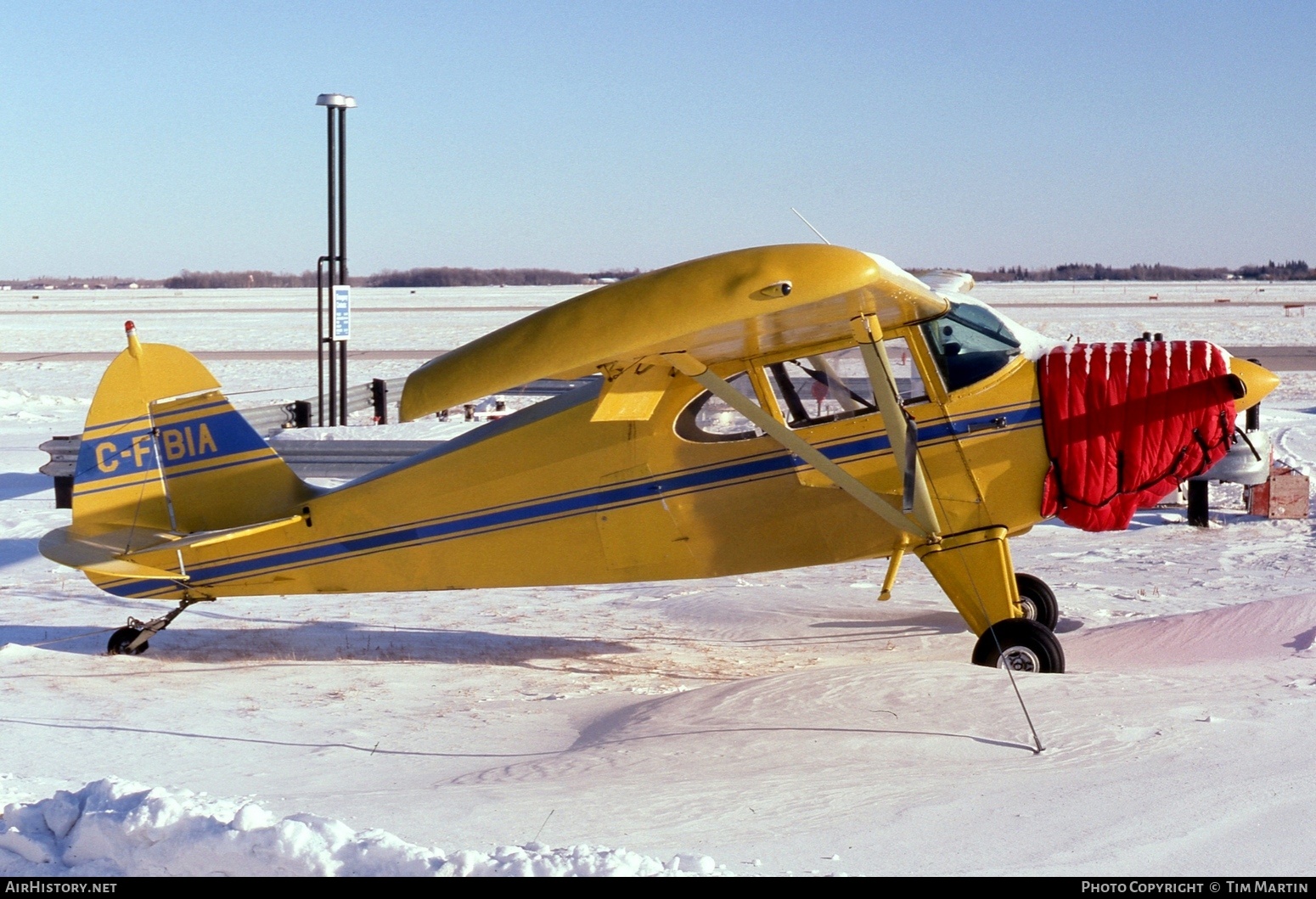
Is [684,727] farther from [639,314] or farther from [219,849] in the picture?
[219,849]

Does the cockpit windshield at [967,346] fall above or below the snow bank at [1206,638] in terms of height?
above

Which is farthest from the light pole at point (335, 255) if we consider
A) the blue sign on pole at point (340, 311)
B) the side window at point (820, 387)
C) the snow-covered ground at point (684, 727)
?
the side window at point (820, 387)

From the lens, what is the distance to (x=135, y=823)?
400 centimetres

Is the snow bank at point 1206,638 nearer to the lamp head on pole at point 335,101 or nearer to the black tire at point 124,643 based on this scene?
the black tire at point 124,643

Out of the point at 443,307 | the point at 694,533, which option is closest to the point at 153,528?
the point at 694,533

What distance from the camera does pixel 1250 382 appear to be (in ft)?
22.6

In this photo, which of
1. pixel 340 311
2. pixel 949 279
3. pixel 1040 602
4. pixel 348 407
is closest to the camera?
pixel 1040 602

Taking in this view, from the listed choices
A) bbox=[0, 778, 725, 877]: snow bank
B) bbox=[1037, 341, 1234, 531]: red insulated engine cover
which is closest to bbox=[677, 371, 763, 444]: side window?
bbox=[1037, 341, 1234, 531]: red insulated engine cover

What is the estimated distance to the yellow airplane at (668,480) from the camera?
675 centimetres

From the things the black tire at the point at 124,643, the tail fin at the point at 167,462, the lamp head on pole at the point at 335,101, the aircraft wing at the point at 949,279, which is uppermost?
the lamp head on pole at the point at 335,101

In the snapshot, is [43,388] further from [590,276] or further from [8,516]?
[590,276]

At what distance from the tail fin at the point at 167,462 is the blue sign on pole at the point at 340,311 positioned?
9.38 meters

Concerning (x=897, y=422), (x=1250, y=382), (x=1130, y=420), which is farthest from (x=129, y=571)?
(x=1250, y=382)

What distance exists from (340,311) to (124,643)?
1008 cm
